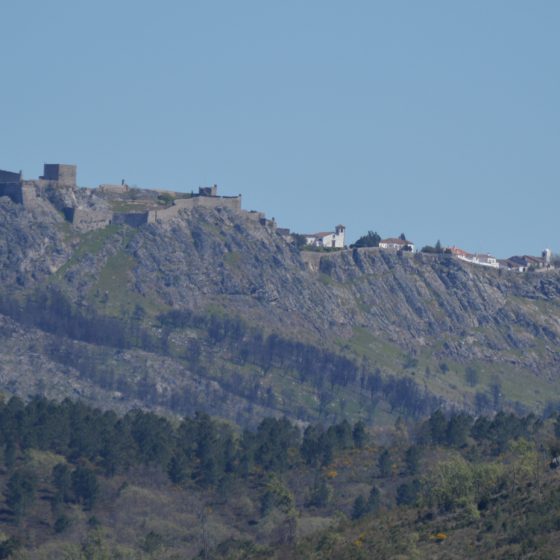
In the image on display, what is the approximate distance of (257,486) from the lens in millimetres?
160875

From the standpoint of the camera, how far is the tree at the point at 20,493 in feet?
487

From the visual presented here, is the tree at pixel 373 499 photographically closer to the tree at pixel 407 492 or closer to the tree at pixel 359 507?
the tree at pixel 359 507

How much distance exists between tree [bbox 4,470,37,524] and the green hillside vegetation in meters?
0.14

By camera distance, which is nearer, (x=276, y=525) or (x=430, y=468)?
(x=276, y=525)

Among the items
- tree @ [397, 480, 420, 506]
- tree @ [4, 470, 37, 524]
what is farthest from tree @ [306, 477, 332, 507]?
tree @ [4, 470, 37, 524]

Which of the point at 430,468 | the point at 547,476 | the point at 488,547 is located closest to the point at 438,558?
the point at 488,547

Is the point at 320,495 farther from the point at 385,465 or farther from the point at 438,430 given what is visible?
the point at 438,430

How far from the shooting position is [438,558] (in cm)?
10106

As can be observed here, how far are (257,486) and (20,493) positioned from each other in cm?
2069

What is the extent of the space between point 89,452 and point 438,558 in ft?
233

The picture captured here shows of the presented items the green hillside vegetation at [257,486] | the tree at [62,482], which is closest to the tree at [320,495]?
the green hillside vegetation at [257,486]

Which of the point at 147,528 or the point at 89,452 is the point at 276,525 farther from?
the point at 89,452

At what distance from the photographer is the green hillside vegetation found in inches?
4412

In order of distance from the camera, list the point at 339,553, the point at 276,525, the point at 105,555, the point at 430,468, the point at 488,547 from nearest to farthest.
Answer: the point at 488,547 → the point at 339,553 → the point at 105,555 → the point at 276,525 → the point at 430,468
